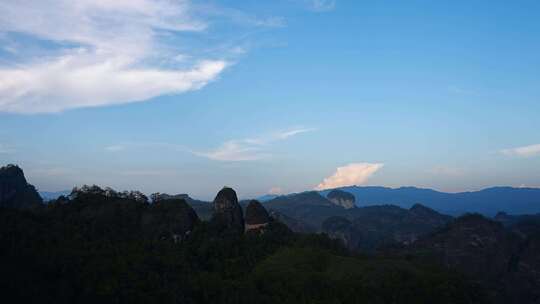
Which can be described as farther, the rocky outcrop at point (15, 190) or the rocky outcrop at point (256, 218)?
the rocky outcrop at point (15, 190)

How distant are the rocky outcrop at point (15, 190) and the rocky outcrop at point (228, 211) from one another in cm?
4425

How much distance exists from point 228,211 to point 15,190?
176 feet

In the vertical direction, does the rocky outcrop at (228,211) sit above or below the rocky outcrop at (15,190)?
below

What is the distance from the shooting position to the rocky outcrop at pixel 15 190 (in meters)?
101

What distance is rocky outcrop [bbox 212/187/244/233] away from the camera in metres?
79.0

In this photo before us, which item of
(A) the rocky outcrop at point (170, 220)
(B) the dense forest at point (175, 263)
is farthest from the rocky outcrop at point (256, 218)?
(A) the rocky outcrop at point (170, 220)

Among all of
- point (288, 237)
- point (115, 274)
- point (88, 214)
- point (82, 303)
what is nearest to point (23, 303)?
point (82, 303)

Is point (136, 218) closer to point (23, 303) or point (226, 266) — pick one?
point (226, 266)

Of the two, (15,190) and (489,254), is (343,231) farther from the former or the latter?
(15,190)

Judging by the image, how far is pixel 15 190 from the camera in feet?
341


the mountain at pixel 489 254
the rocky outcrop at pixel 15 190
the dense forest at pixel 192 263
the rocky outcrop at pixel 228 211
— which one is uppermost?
the rocky outcrop at pixel 15 190

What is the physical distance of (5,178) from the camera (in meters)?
102

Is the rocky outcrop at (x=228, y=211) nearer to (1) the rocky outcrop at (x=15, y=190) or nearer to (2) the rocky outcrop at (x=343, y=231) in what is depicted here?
(1) the rocky outcrop at (x=15, y=190)

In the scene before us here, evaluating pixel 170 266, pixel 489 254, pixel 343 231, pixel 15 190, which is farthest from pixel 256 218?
pixel 343 231
